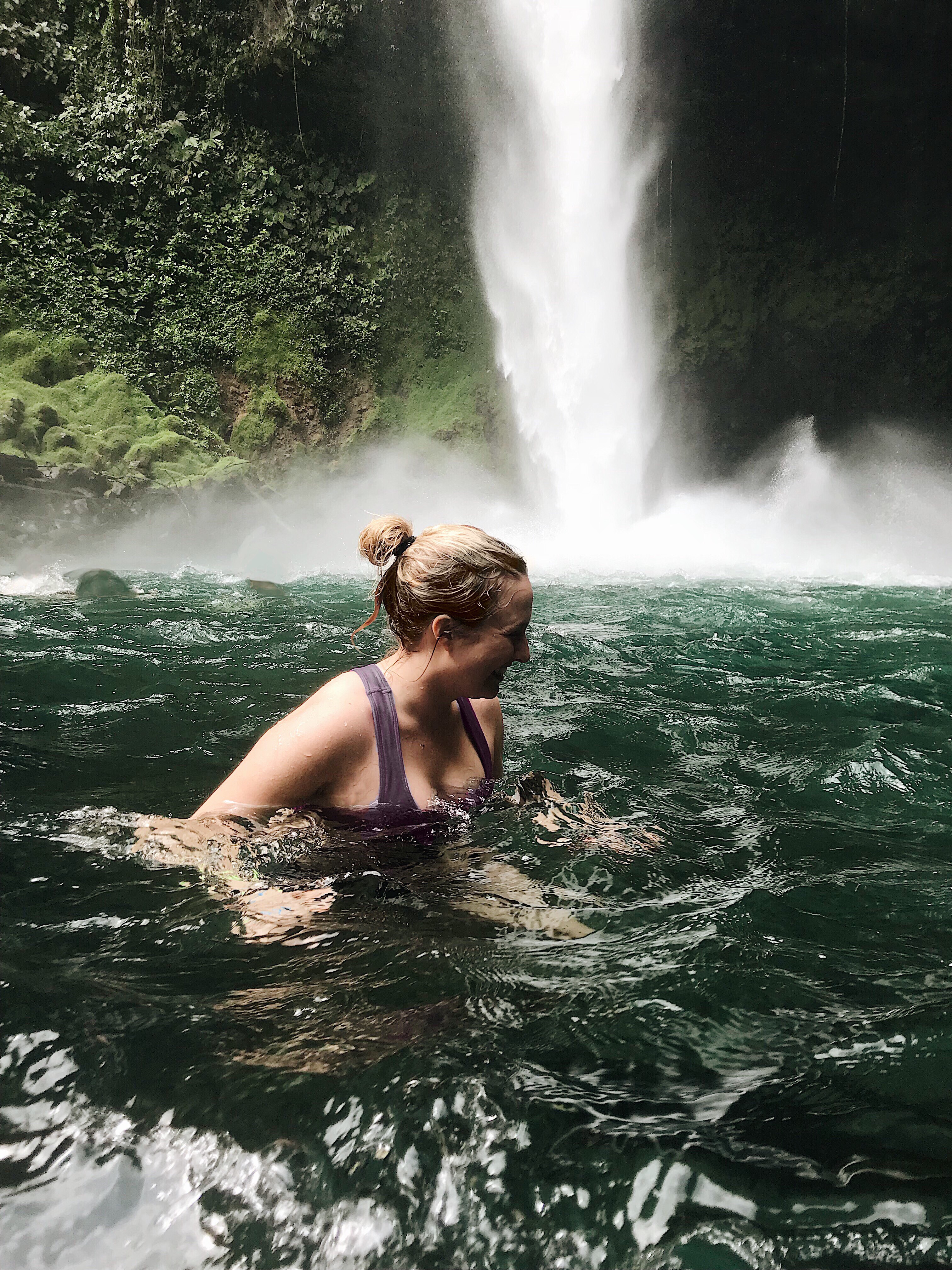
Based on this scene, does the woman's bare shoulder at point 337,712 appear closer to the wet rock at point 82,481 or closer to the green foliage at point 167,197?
the wet rock at point 82,481

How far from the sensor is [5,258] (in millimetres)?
15797

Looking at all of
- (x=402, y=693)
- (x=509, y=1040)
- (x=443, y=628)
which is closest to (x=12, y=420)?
(x=402, y=693)

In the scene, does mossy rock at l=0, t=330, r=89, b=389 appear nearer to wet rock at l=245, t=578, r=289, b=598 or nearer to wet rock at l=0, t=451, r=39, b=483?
wet rock at l=0, t=451, r=39, b=483

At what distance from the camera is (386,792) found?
2.23 metres

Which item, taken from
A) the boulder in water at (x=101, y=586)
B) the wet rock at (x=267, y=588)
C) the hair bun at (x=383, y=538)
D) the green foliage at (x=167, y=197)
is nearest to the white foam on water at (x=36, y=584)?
the boulder in water at (x=101, y=586)

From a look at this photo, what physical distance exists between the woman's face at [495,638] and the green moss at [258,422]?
631 inches

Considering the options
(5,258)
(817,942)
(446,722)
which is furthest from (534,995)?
(5,258)

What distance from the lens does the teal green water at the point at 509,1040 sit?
1111 millimetres

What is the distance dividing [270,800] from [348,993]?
0.59m

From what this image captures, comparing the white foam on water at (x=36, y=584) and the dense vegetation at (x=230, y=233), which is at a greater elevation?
the dense vegetation at (x=230, y=233)

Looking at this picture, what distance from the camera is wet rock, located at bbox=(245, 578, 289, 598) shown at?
30.1ft

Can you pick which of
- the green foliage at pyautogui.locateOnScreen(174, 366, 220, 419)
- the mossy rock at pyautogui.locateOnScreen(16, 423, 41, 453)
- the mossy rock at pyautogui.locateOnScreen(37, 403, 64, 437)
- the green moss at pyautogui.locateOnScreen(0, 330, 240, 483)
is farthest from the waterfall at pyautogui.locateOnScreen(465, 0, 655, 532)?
the mossy rock at pyautogui.locateOnScreen(16, 423, 41, 453)

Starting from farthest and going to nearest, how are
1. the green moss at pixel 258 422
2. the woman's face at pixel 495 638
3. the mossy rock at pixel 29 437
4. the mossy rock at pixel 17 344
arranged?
the green moss at pixel 258 422 → the mossy rock at pixel 17 344 → the mossy rock at pixel 29 437 → the woman's face at pixel 495 638

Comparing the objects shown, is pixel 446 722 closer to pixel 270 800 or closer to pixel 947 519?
pixel 270 800
